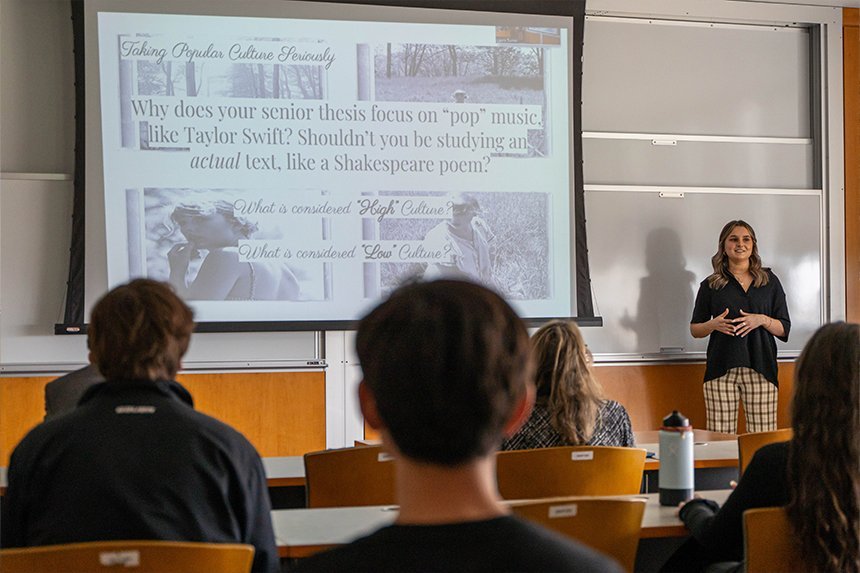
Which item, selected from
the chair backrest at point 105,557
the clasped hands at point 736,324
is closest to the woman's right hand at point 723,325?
the clasped hands at point 736,324

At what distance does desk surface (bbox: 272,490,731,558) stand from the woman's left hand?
340cm

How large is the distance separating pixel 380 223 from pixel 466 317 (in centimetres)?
481

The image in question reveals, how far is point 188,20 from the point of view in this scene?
554 centimetres

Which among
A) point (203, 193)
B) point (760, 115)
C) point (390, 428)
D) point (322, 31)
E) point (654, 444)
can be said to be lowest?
Answer: point (654, 444)

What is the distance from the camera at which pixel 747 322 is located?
601cm

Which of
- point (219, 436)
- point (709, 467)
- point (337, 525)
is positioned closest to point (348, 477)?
point (337, 525)

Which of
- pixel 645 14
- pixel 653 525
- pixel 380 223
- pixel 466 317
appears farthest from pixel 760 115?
pixel 466 317

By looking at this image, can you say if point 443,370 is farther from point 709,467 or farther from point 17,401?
point 17,401

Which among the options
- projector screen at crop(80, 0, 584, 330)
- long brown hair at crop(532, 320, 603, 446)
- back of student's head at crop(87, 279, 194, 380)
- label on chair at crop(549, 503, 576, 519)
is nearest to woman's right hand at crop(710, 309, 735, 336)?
projector screen at crop(80, 0, 584, 330)

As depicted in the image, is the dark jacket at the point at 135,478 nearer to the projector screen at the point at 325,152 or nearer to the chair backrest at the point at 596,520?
the chair backrest at the point at 596,520

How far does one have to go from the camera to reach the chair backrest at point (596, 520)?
6.73 ft

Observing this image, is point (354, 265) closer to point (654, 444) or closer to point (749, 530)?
point (654, 444)

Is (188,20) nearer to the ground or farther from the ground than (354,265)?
farther from the ground

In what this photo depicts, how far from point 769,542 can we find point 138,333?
141cm
